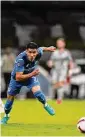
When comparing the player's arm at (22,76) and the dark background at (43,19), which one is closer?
the player's arm at (22,76)

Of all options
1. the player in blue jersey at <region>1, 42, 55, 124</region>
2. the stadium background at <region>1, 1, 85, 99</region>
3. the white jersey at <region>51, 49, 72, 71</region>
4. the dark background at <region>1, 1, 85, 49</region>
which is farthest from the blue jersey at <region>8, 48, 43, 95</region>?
the dark background at <region>1, 1, 85, 49</region>

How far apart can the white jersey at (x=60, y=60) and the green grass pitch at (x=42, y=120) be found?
1245 millimetres

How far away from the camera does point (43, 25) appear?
25.3m

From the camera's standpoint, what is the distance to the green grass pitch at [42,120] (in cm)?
1143

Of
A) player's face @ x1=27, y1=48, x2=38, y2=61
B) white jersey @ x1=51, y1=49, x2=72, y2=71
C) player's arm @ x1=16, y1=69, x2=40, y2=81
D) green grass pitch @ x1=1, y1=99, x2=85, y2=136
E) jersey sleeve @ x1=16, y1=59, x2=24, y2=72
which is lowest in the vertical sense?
green grass pitch @ x1=1, y1=99, x2=85, y2=136

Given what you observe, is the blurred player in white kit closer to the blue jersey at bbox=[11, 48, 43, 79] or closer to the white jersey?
the white jersey

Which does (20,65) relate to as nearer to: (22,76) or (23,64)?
(23,64)

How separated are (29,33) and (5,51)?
119cm

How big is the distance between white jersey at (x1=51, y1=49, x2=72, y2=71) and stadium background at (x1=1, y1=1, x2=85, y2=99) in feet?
9.54

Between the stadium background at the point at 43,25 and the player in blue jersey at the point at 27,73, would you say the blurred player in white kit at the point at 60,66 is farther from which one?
the player in blue jersey at the point at 27,73

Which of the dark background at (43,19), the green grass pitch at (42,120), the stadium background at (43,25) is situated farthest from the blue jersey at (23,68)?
the dark background at (43,19)

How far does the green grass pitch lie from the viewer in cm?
1143

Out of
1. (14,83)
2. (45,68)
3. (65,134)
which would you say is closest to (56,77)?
(45,68)

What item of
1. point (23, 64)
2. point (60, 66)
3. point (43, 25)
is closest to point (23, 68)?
point (23, 64)
